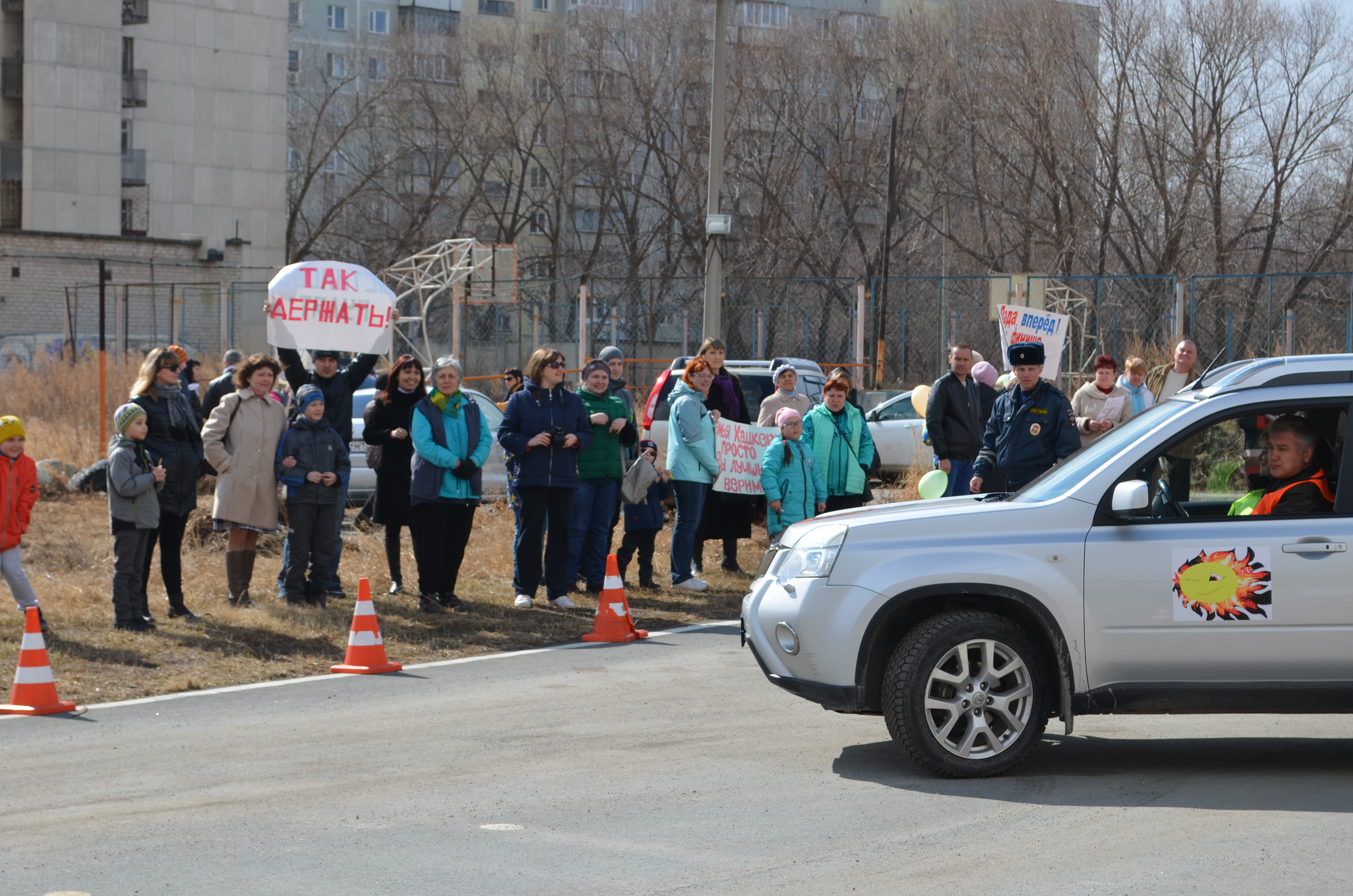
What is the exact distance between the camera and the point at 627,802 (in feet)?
22.3

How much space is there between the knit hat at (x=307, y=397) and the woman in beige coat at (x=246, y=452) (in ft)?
0.52

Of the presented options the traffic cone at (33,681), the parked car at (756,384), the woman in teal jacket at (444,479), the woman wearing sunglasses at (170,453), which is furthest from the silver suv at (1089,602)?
the parked car at (756,384)

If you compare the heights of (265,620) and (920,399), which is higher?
(920,399)

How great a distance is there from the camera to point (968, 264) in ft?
164

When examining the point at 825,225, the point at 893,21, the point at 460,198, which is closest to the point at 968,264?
the point at 825,225

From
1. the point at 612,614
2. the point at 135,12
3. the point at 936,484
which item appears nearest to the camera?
the point at 612,614

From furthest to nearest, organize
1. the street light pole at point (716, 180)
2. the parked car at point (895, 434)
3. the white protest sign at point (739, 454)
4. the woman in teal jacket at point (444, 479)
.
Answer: the parked car at point (895, 434) < the street light pole at point (716, 180) < the white protest sign at point (739, 454) < the woman in teal jacket at point (444, 479)

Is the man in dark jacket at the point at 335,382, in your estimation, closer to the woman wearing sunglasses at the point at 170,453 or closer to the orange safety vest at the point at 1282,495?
the woman wearing sunglasses at the point at 170,453

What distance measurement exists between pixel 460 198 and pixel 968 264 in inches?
878

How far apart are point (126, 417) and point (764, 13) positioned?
69719mm

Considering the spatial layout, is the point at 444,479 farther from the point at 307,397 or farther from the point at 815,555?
the point at 815,555

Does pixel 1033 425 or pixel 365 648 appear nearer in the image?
pixel 365 648

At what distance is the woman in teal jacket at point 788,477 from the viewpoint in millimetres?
13391

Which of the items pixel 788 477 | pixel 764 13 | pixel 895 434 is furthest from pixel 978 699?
pixel 764 13
